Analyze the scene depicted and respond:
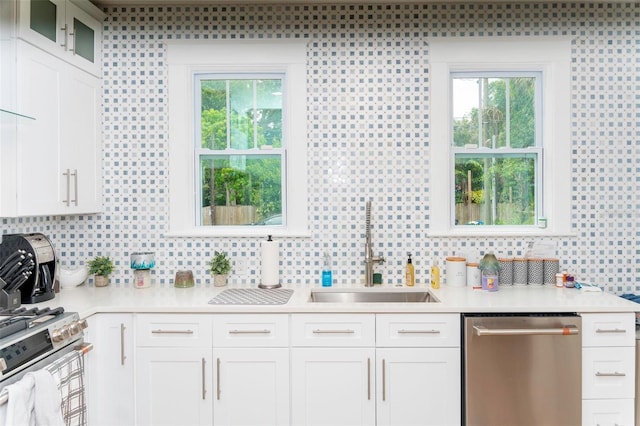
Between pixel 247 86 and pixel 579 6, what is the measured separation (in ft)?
7.37

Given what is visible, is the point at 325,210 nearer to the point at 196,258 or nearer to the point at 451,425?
the point at 196,258

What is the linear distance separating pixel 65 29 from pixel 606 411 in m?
3.59

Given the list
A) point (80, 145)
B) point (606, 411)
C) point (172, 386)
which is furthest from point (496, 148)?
point (80, 145)

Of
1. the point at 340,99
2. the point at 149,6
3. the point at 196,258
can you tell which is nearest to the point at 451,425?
the point at 196,258

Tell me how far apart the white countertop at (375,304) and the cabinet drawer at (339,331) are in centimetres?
5

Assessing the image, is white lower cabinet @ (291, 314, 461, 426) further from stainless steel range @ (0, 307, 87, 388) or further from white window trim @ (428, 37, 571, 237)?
stainless steel range @ (0, 307, 87, 388)

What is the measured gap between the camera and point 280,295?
2.61 m

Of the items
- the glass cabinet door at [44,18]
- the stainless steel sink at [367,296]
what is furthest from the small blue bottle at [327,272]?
the glass cabinet door at [44,18]

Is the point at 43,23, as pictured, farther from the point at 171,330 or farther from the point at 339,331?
the point at 339,331

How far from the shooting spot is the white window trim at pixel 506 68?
114 inches

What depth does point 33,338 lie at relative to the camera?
179 cm

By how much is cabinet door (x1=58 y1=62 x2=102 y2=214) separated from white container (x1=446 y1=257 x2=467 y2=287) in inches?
91.0

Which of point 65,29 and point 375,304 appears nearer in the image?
point 375,304

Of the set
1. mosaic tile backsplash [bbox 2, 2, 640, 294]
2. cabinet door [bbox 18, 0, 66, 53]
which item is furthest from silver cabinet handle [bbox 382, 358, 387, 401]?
cabinet door [bbox 18, 0, 66, 53]
